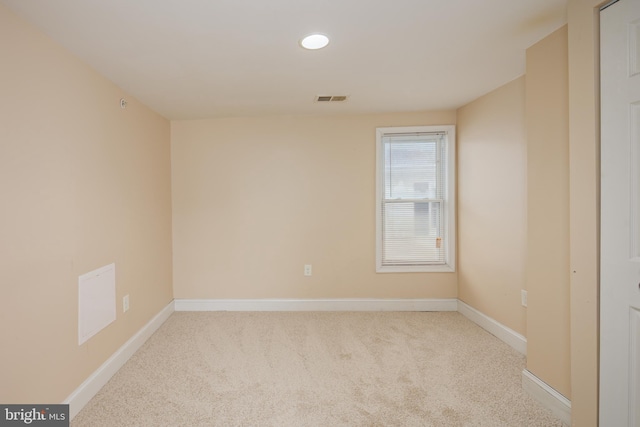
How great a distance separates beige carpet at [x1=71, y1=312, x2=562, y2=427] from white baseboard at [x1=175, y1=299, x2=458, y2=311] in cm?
29

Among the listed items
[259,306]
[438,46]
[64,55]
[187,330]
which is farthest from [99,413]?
[438,46]

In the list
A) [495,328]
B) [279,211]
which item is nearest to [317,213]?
[279,211]

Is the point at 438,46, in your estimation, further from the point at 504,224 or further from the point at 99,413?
the point at 99,413

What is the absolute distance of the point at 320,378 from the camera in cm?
197

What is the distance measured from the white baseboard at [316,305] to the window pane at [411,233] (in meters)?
0.46

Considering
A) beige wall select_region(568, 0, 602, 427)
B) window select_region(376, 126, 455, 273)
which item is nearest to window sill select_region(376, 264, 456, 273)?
window select_region(376, 126, 455, 273)

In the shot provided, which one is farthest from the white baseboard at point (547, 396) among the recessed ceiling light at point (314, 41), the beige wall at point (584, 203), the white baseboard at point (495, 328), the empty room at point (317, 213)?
the recessed ceiling light at point (314, 41)

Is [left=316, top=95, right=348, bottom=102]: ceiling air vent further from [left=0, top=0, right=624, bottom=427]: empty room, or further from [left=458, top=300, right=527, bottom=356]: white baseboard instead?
[left=458, top=300, right=527, bottom=356]: white baseboard

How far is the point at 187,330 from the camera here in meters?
2.73

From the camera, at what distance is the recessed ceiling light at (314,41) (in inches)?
64.0

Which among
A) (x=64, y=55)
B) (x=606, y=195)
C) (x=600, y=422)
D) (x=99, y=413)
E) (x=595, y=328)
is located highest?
(x=64, y=55)

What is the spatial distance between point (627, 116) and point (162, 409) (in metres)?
2.85

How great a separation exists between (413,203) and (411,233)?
35 cm

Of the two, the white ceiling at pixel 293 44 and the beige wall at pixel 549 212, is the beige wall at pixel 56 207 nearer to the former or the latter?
the white ceiling at pixel 293 44
